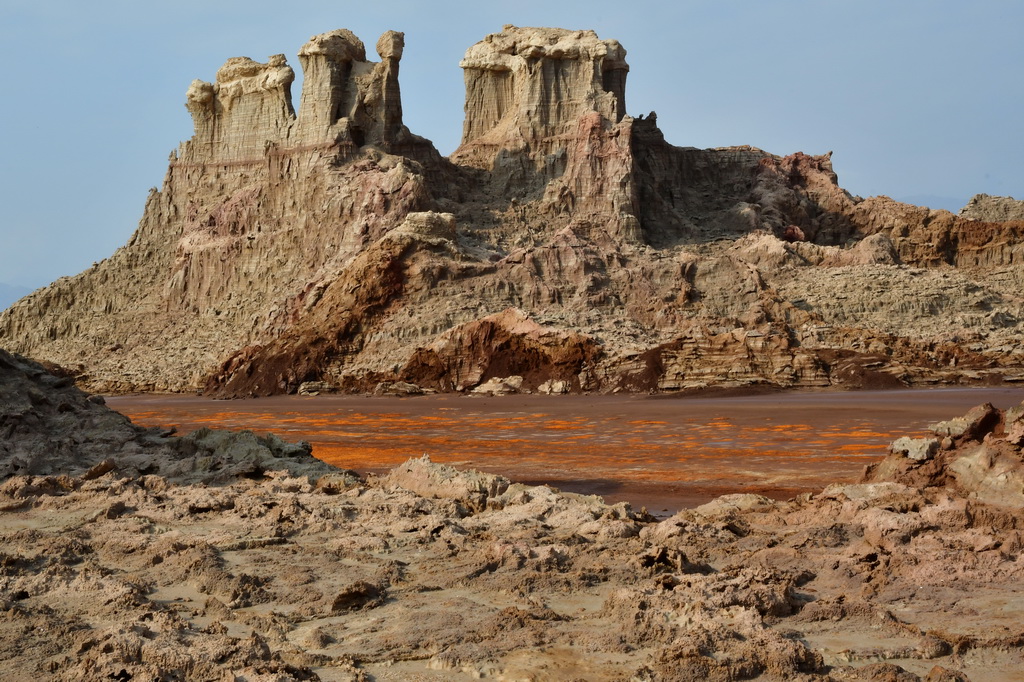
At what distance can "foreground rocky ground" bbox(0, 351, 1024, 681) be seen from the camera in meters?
5.32

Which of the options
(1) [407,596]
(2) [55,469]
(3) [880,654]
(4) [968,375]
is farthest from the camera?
(4) [968,375]

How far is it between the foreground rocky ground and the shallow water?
10.1 ft

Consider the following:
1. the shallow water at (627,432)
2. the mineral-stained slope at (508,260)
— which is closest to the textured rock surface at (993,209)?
the mineral-stained slope at (508,260)

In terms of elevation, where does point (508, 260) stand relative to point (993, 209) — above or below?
below

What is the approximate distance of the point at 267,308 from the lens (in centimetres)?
4428

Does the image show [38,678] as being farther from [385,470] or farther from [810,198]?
[810,198]

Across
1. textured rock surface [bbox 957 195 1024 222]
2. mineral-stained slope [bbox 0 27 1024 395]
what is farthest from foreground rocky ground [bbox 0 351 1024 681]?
textured rock surface [bbox 957 195 1024 222]

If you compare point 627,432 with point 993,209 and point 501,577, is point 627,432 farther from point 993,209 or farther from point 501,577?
point 993,209

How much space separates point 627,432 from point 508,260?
1984cm

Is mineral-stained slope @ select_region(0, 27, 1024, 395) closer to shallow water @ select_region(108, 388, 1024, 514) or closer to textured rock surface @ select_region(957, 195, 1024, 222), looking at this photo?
shallow water @ select_region(108, 388, 1024, 514)

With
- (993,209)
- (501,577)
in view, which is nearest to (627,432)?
(501,577)

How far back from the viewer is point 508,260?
4075 centimetres

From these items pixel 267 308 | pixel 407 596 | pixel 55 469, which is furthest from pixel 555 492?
pixel 267 308

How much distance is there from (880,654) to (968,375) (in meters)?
28.8
